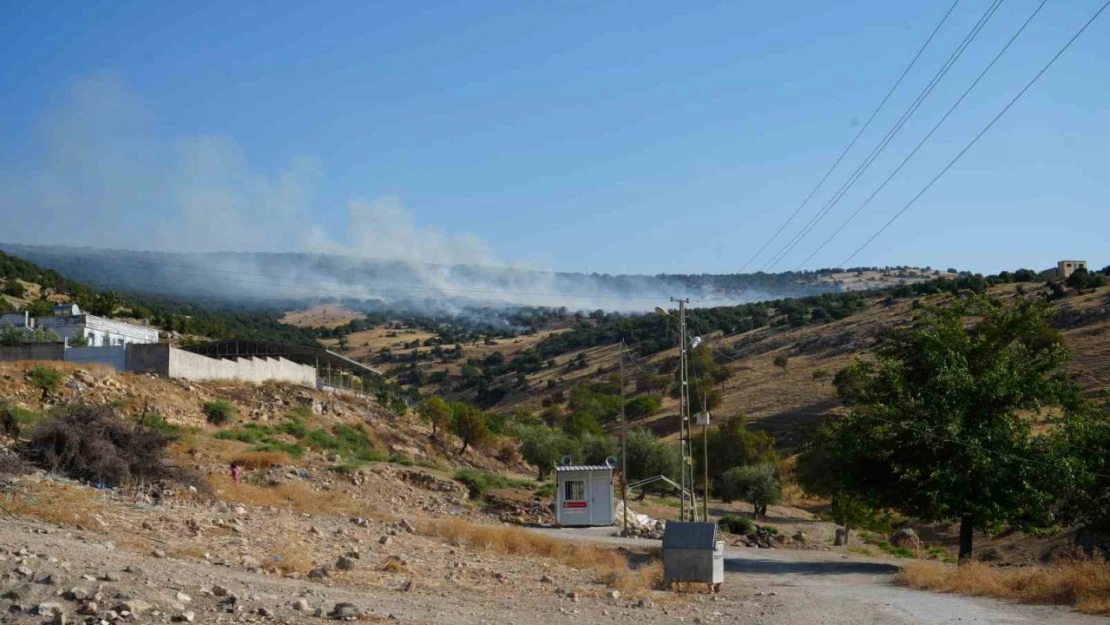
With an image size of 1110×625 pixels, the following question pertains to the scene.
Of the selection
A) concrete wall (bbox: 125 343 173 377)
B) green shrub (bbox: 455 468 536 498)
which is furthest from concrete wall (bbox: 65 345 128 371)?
green shrub (bbox: 455 468 536 498)

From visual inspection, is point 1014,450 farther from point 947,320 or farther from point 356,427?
point 356,427

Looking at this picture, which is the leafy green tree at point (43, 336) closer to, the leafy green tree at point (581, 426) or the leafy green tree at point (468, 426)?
the leafy green tree at point (468, 426)

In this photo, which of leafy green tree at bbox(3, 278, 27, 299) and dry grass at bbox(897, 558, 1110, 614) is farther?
leafy green tree at bbox(3, 278, 27, 299)

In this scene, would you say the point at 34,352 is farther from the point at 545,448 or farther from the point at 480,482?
the point at 545,448

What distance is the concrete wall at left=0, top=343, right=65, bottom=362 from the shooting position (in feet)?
178

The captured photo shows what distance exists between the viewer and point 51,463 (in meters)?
26.7

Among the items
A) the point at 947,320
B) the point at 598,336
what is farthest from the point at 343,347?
the point at 947,320

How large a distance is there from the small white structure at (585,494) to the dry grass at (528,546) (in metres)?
11.2

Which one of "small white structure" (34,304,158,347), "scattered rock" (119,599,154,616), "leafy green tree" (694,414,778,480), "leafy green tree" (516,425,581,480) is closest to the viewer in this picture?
"scattered rock" (119,599,154,616)

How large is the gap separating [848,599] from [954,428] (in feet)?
38.3

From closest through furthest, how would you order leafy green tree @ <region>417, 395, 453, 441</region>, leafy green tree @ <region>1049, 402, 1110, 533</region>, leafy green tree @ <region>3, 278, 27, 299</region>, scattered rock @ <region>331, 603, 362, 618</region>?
scattered rock @ <region>331, 603, 362, 618</region> → leafy green tree @ <region>1049, 402, 1110, 533</region> → leafy green tree @ <region>417, 395, 453, 441</region> → leafy green tree @ <region>3, 278, 27, 299</region>

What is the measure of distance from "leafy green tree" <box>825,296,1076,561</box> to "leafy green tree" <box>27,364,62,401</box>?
29.6 meters

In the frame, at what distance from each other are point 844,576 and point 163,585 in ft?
67.2

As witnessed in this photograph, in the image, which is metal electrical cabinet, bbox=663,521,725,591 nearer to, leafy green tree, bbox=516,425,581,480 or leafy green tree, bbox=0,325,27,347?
leafy green tree, bbox=516,425,581,480
